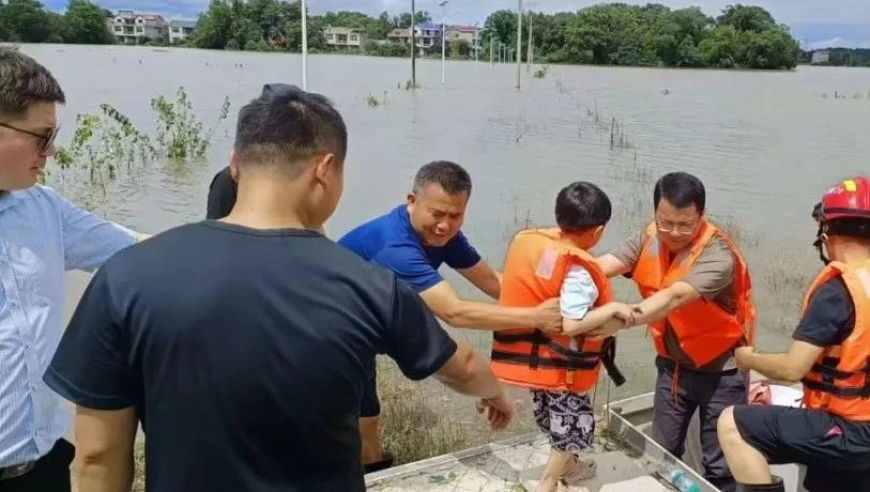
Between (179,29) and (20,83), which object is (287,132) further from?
(179,29)

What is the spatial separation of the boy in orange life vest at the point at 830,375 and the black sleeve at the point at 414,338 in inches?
60.0

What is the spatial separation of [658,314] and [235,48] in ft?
251

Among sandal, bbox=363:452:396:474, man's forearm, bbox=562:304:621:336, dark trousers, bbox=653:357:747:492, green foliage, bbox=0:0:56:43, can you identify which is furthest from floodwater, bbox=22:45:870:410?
green foliage, bbox=0:0:56:43

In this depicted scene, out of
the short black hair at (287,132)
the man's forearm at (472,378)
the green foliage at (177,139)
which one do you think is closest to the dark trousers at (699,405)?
the man's forearm at (472,378)

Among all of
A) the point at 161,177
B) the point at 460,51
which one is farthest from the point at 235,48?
the point at 161,177

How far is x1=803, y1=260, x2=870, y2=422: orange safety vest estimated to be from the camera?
2.50 metres

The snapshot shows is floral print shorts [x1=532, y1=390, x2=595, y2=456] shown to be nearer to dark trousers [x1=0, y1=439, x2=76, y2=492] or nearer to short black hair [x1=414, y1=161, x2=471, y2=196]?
short black hair [x1=414, y1=161, x2=471, y2=196]

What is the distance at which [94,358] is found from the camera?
1.38 metres

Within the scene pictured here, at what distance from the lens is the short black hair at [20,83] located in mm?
1869

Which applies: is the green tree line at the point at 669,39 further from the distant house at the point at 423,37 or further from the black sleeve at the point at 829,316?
the black sleeve at the point at 829,316

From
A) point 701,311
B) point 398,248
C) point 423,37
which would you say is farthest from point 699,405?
point 423,37

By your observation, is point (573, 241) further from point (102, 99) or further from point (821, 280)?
point (102, 99)

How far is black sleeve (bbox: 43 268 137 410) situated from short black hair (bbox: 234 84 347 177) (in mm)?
334

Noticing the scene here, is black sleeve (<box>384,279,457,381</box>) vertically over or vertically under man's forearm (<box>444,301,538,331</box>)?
over
